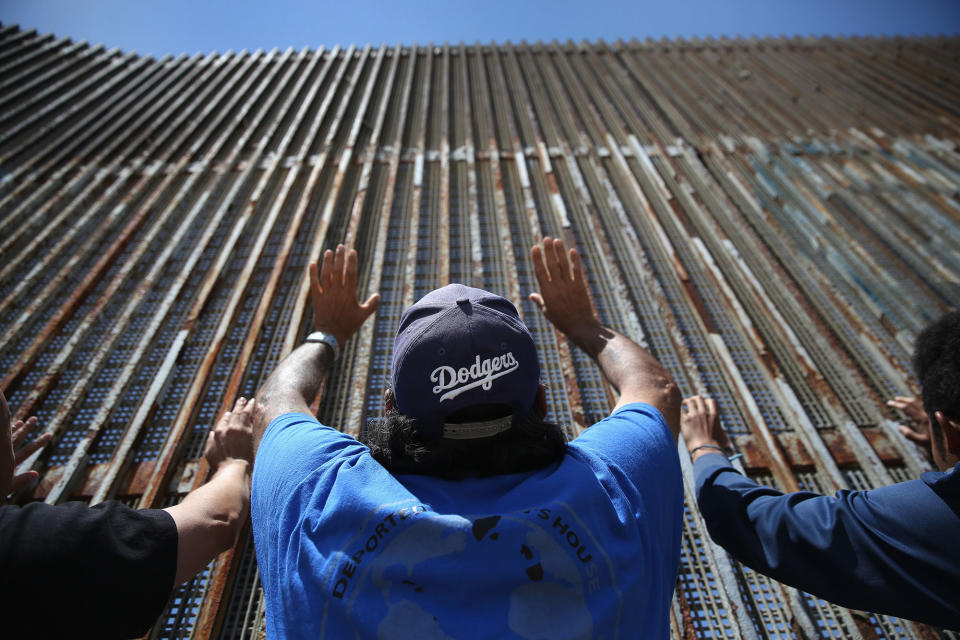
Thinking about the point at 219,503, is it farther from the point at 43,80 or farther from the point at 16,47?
the point at 16,47

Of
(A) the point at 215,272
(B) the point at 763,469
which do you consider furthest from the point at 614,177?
(A) the point at 215,272

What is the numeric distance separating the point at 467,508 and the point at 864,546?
3.54 feet

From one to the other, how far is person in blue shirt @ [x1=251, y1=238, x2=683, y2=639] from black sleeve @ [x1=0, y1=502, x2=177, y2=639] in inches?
9.6

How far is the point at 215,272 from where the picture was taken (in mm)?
3340

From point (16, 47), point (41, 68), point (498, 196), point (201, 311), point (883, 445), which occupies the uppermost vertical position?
point (16, 47)

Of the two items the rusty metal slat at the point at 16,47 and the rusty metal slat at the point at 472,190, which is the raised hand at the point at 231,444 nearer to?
the rusty metal slat at the point at 472,190

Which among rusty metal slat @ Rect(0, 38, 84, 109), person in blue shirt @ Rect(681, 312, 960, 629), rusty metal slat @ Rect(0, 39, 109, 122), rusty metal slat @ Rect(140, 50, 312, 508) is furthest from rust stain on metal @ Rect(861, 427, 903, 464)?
rusty metal slat @ Rect(0, 38, 84, 109)

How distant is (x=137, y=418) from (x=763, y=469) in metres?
3.25

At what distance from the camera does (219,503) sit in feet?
4.54

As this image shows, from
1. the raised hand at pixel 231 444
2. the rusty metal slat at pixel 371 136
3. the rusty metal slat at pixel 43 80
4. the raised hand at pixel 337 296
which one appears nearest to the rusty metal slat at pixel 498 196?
the rusty metal slat at pixel 371 136

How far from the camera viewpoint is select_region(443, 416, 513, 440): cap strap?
42.1 inches

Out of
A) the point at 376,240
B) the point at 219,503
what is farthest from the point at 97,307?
the point at 219,503

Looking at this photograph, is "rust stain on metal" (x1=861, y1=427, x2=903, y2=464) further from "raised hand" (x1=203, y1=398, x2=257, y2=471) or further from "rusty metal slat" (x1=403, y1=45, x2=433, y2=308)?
"raised hand" (x1=203, y1=398, x2=257, y2=471)

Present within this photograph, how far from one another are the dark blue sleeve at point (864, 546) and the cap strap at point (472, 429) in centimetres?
90
